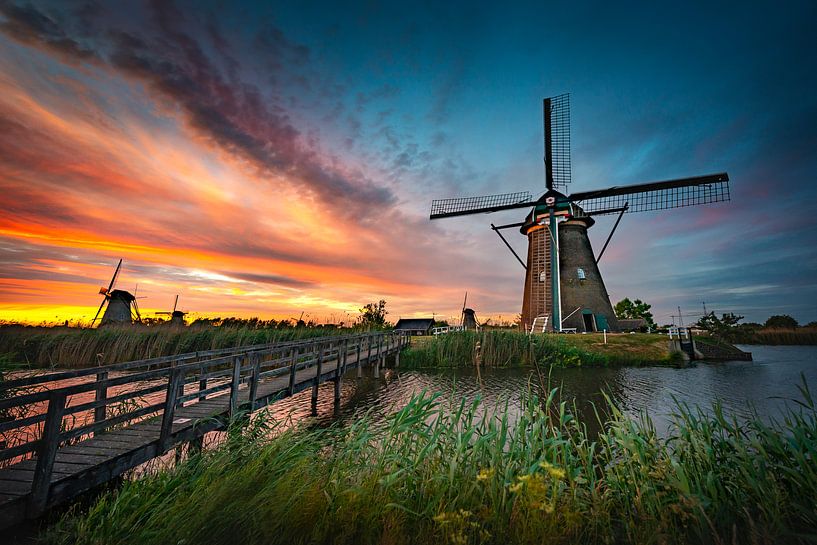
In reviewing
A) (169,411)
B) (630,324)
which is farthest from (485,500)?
(630,324)

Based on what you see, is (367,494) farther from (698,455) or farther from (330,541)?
(698,455)

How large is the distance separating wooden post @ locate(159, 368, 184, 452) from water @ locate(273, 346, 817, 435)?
417 centimetres

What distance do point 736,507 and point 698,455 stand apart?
0.48 m

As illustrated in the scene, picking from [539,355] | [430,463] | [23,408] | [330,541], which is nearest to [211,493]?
[330,541]

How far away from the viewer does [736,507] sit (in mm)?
2893

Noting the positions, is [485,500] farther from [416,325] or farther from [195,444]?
[416,325]

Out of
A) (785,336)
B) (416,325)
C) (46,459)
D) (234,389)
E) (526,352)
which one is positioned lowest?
(46,459)

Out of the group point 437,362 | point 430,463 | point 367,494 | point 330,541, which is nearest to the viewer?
point 330,541

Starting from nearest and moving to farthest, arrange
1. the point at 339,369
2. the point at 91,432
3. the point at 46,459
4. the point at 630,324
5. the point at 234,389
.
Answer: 1. the point at 46,459
2. the point at 91,432
3. the point at 234,389
4. the point at 339,369
5. the point at 630,324

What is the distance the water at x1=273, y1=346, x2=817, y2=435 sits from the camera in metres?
9.47

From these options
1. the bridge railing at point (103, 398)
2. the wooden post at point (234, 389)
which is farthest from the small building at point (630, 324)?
the wooden post at point (234, 389)

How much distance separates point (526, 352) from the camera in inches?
713

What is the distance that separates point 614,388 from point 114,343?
892 inches

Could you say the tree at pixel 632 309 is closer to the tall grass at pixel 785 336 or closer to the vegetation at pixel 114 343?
the tall grass at pixel 785 336
